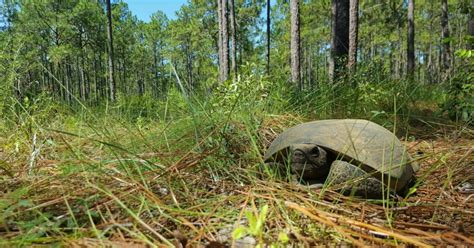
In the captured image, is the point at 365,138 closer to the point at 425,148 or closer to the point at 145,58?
the point at 425,148

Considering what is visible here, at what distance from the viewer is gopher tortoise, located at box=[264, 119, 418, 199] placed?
1801 mm

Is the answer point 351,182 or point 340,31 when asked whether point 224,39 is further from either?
point 351,182

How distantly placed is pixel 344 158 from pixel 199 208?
3.19ft

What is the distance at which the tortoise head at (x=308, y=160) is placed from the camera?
193 centimetres

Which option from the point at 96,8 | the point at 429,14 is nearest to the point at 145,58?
the point at 96,8

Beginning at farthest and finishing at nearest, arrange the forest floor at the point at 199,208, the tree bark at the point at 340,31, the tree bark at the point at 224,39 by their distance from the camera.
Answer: the tree bark at the point at 224,39
the tree bark at the point at 340,31
the forest floor at the point at 199,208

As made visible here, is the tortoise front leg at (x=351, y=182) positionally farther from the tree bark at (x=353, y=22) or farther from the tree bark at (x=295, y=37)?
the tree bark at (x=295, y=37)

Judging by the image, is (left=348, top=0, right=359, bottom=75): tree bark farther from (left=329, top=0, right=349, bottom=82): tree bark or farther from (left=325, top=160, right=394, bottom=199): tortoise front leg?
(left=325, top=160, right=394, bottom=199): tortoise front leg

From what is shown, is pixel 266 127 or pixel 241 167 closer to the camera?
pixel 241 167

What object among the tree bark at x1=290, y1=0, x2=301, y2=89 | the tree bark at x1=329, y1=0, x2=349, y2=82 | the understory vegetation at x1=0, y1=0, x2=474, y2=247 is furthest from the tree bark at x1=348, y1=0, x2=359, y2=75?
the tree bark at x1=290, y1=0, x2=301, y2=89

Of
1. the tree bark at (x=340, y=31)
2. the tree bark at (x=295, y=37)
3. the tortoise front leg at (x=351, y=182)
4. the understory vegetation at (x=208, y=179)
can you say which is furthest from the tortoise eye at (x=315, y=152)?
the tree bark at (x=295, y=37)

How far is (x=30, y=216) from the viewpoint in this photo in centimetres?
121

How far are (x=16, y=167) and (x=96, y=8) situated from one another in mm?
27522

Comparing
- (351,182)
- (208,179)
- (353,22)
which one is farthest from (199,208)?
(353,22)
